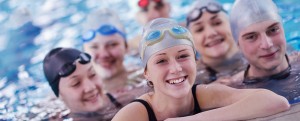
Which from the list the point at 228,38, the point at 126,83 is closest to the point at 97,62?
the point at 126,83

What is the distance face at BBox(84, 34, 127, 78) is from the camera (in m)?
5.80

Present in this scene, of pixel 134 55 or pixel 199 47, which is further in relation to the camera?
pixel 134 55

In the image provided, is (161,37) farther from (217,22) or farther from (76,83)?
(217,22)

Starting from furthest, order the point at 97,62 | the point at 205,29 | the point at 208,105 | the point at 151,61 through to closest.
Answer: the point at 97,62, the point at 205,29, the point at 208,105, the point at 151,61

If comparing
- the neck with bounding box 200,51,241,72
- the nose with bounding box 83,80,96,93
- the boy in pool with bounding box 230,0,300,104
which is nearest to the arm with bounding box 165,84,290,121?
the boy in pool with bounding box 230,0,300,104

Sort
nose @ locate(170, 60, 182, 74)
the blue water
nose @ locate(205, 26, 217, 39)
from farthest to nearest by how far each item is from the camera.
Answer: the blue water, nose @ locate(205, 26, 217, 39), nose @ locate(170, 60, 182, 74)

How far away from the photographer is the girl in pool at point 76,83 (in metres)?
4.50

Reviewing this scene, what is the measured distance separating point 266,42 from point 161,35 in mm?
1195

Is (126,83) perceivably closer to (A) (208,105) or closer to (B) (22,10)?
(A) (208,105)

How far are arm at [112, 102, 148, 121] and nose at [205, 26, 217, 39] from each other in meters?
1.94

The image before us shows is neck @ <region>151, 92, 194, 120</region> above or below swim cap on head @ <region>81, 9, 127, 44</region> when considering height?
below

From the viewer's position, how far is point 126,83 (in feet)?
20.0

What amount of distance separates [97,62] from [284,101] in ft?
9.45

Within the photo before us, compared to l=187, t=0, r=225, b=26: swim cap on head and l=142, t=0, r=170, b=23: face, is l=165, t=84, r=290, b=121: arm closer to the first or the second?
l=187, t=0, r=225, b=26: swim cap on head
